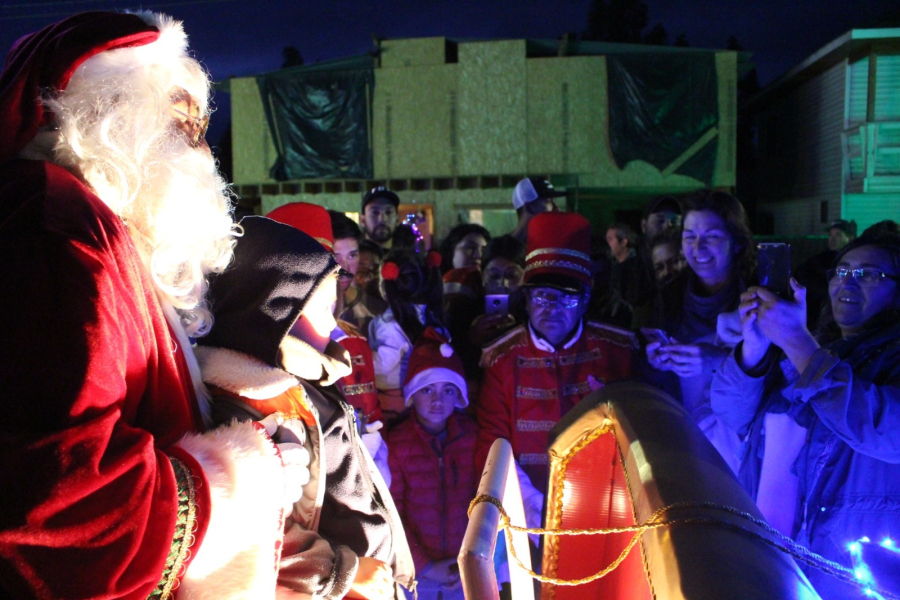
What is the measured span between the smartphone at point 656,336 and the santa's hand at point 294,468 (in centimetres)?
169

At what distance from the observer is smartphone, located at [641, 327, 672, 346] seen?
104 inches

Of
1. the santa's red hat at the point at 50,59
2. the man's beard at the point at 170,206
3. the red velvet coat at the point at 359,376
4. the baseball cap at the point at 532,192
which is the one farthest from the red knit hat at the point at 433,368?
the baseball cap at the point at 532,192

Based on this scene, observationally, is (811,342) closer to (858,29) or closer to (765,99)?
(858,29)

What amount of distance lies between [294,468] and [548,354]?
1.71 metres

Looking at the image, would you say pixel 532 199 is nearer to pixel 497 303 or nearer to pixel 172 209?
pixel 497 303

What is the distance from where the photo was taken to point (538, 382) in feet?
9.64

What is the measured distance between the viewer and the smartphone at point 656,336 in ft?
8.68

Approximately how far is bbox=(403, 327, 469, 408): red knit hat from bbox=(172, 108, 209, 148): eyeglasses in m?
1.95

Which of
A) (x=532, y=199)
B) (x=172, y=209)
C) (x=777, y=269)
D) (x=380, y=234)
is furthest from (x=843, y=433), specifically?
(x=380, y=234)

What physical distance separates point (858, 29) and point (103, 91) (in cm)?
1520

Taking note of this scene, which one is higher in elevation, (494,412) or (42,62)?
(42,62)

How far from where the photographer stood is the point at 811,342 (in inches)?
75.2

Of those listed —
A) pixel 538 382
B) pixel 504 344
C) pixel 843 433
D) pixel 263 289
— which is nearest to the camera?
pixel 263 289

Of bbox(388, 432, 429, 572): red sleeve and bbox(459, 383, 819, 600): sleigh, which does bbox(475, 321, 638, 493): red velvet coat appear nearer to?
bbox(388, 432, 429, 572): red sleeve
